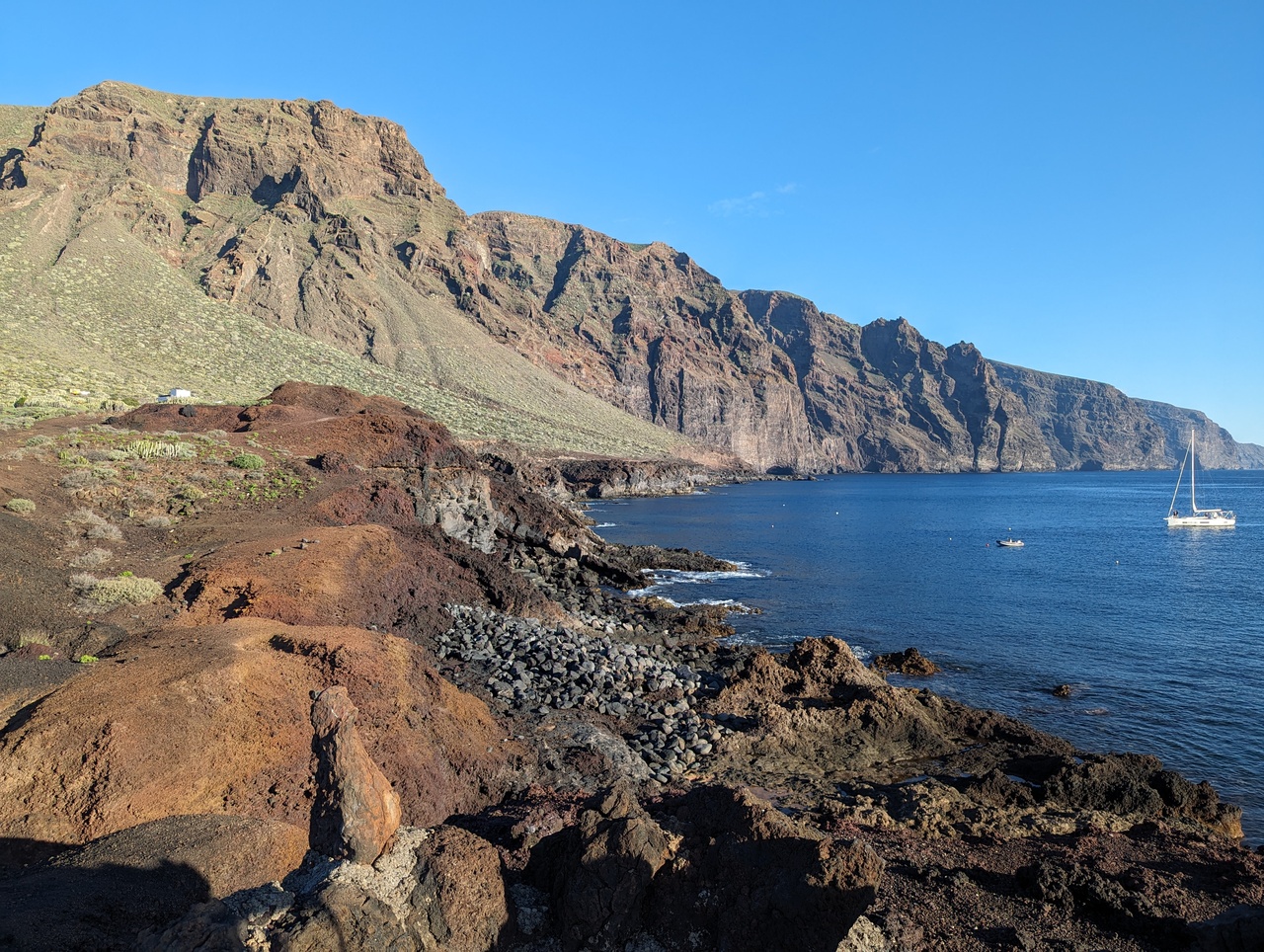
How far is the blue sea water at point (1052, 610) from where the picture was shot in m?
18.7

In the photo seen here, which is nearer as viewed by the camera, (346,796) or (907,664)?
(346,796)

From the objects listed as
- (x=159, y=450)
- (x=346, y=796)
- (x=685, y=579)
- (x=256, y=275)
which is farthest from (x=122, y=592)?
(x=256, y=275)

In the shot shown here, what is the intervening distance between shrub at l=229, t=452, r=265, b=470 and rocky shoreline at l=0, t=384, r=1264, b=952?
130 centimetres

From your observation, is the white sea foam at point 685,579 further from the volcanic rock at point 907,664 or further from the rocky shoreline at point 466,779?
the volcanic rock at point 907,664

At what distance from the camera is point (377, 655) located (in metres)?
11.8

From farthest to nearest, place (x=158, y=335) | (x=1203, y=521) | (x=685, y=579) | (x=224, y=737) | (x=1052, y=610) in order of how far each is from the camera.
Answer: (x=1203, y=521)
(x=158, y=335)
(x=685, y=579)
(x=1052, y=610)
(x=224, y=737)

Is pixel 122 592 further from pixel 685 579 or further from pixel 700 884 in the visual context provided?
pixel 685 579

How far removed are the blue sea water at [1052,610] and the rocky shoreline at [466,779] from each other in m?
3.22

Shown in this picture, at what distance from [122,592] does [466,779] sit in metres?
9.05

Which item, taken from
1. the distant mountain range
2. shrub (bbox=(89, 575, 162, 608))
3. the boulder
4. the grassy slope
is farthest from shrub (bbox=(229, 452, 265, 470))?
the boulder

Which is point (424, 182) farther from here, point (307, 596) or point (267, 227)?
point (307, 596)

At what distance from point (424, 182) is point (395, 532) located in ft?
506

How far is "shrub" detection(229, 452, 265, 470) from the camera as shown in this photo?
25.8 m

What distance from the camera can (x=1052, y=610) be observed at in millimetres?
32344
